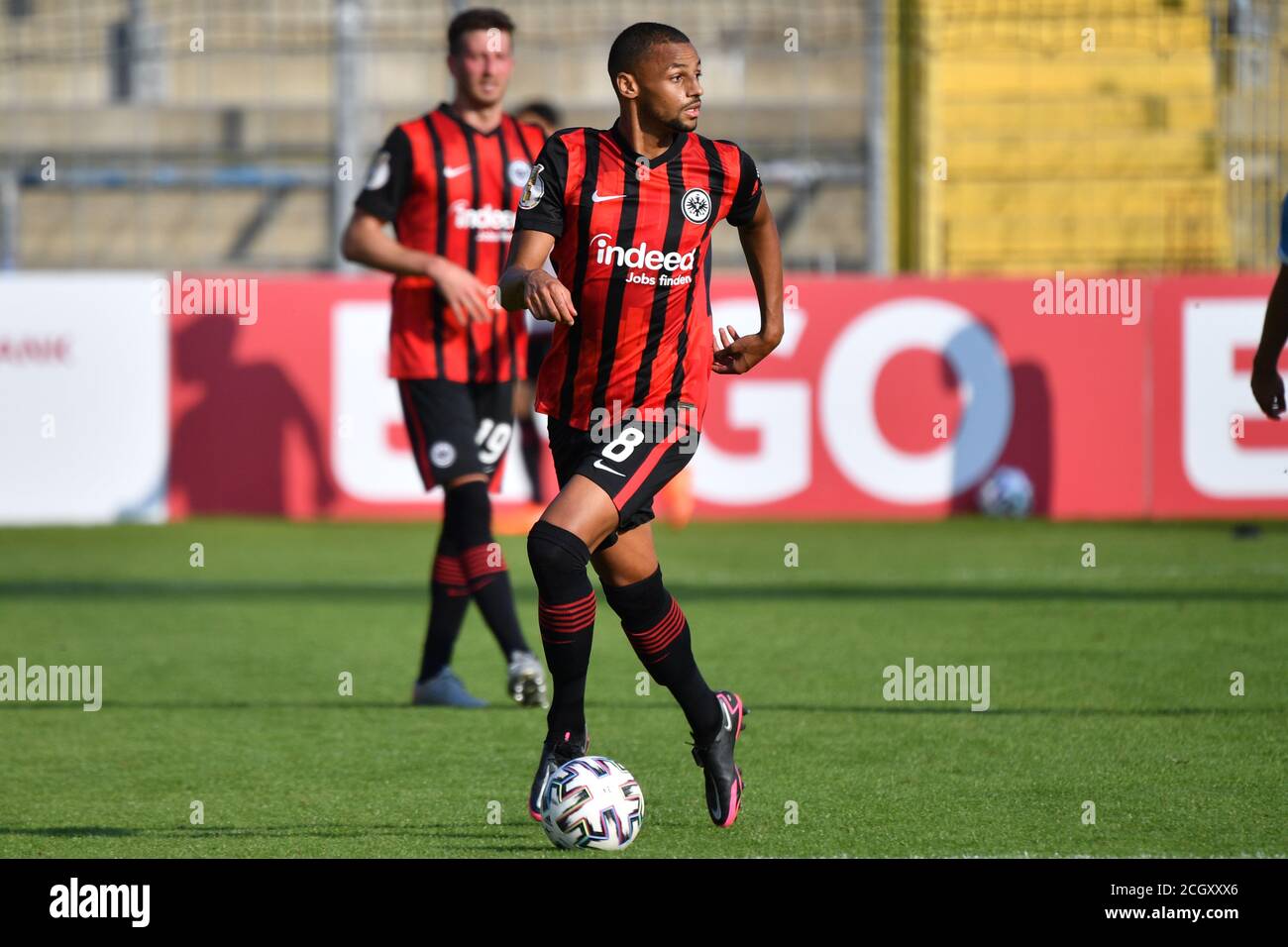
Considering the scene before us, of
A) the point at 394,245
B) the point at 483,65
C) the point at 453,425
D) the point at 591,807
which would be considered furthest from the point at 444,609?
the point at 591,807

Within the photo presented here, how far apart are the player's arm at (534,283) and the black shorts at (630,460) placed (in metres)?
0.37

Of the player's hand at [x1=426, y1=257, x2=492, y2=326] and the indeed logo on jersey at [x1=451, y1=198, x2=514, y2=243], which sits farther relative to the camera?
the indeed logo on jersey at [x1=451, y1=198, x2=514, y2=243]

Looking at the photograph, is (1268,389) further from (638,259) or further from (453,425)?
(453,425)

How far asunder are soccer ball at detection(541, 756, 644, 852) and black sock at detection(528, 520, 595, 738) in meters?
0.23

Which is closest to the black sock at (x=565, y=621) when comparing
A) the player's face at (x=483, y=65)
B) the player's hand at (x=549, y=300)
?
the player's hand at (x=549, y=300)

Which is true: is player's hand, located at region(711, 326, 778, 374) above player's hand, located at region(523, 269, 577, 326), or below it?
below

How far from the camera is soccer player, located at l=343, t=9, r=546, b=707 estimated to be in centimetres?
686

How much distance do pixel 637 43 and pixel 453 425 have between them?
2293mm

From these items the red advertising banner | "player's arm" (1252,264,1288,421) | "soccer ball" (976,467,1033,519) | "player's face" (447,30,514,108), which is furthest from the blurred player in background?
"player's arm" (1252,264,1288,421)

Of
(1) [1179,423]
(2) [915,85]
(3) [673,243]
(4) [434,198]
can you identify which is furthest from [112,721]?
(2) [915,85]

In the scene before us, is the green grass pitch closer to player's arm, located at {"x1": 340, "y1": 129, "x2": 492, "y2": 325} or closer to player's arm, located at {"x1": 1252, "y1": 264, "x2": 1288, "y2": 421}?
player's arm, located at {"x1": 1252, "y1": 264, "x2": 1288, "y2": 421}

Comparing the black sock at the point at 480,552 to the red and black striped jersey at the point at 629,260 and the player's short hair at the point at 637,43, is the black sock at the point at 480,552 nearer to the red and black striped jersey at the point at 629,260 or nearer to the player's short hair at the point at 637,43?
the red and black striped jersey at the point at 629,260

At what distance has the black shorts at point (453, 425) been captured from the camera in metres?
6.87

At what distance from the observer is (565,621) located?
483 cm
